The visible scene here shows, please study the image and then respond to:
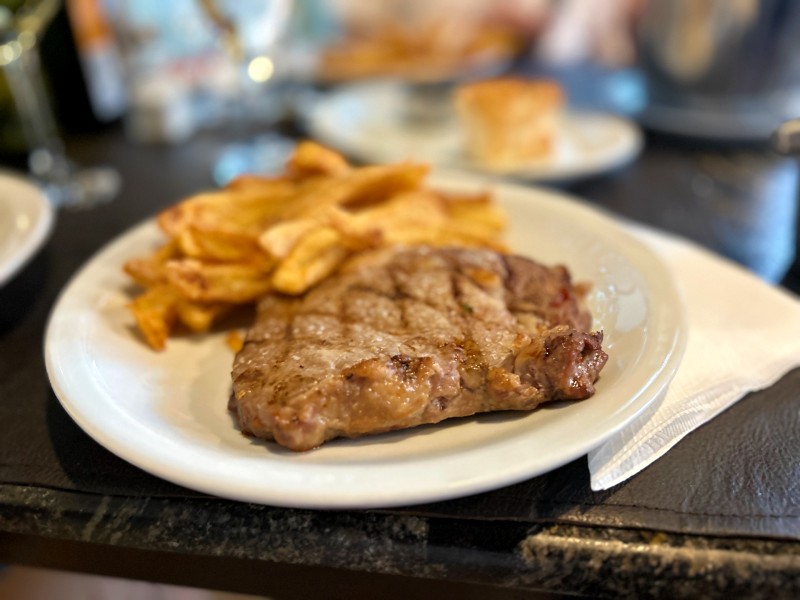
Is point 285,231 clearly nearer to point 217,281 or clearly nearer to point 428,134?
point 217,281

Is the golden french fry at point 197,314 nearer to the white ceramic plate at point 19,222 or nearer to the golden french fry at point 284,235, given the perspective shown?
the golden french fry at point 284,235

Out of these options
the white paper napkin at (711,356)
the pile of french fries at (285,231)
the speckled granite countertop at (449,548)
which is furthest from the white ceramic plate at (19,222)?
the white paper napkin at (711,356)

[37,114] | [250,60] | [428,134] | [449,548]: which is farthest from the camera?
[428,134]

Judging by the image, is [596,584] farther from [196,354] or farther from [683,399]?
[196,354]

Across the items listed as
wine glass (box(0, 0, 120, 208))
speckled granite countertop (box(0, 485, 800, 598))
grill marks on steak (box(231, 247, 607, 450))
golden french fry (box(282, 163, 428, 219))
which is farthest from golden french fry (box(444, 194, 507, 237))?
wine glass (box(0, 0, 120, 208))

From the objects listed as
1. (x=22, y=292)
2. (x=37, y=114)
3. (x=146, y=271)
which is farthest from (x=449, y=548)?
(x=37, y=114)

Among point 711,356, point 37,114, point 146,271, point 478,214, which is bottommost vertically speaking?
point 711,356

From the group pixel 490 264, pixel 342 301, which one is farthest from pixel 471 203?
pixel 342 301

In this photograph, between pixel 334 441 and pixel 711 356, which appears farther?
pixel 711 356
